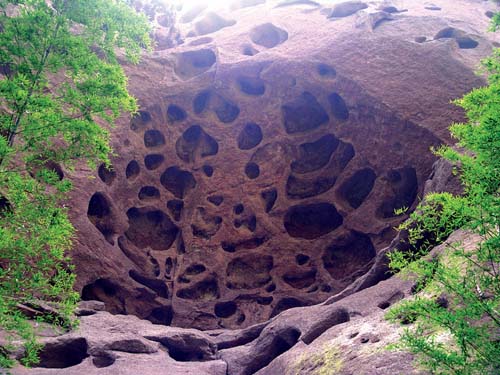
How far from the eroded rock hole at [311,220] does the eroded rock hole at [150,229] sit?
159 inches

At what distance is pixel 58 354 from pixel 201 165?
963cm

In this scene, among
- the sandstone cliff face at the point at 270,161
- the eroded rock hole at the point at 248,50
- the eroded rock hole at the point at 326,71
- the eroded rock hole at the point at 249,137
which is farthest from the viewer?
the eroded rock hole at the point at 248,50

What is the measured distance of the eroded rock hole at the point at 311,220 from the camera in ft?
60.9

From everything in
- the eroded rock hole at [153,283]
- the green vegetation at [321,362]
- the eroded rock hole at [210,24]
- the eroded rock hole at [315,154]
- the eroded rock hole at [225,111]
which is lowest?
the eroded rock hole at [153,283]

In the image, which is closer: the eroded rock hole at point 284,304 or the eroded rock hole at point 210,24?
the eroded rock hole at point 284,304

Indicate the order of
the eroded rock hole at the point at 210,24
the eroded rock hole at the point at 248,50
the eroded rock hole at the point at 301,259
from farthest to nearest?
the eroded rock hole at the point at 210,24, the eroded rock hole at the point at 248,50, the eroded rock hole at the point at 301,259

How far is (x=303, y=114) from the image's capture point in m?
19.2

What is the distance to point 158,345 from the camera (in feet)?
39.2

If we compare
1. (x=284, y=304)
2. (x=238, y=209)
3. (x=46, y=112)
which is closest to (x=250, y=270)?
(x=284, y=304)

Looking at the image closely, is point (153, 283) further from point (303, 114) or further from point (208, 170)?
point (303, 114)

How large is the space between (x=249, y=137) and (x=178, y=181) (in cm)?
306

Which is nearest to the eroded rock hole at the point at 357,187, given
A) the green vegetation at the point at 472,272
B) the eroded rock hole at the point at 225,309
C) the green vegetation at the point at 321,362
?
the eroded rock hole at the point at 225,309

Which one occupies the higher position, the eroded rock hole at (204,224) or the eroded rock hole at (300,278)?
the eroded rock hole at (204,224)

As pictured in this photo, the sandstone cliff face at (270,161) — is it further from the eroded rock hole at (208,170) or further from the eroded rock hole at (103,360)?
the eroded rock hole at (103,360)
